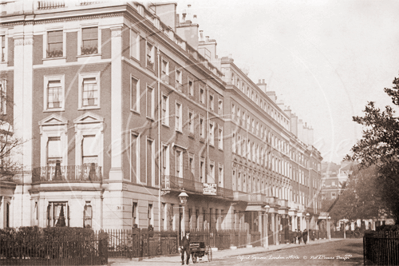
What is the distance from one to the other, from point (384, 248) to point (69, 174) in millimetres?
19142

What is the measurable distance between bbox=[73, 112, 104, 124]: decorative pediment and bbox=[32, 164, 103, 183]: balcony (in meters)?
2.55

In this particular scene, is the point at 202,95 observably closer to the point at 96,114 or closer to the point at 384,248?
the point at 96,114

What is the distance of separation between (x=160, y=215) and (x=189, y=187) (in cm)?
511

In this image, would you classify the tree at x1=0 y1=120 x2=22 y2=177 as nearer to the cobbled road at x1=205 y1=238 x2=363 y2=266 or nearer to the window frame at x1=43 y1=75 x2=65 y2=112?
the window frame at x1=43 y1=75 x2=65 y2=112

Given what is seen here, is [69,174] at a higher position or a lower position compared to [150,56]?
lower

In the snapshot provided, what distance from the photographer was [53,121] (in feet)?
111

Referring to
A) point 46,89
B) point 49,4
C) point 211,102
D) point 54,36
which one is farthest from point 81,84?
point 211,102

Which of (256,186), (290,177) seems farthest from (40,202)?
(290,177)

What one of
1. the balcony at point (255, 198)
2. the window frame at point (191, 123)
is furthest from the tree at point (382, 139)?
the balcony at point (255, 198)

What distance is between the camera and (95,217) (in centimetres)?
3216

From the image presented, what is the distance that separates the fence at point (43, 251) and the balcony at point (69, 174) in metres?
8.24

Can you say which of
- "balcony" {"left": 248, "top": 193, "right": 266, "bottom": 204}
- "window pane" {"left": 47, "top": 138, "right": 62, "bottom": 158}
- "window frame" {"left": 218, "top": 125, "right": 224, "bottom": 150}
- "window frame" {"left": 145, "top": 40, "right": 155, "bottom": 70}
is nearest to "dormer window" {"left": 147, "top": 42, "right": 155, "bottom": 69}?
"window frame" {"left": 145, "top": 40, "right": 155, "bottom": 70}

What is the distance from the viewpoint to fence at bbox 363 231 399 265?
62.4ft

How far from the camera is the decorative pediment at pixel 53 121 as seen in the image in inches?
1331
